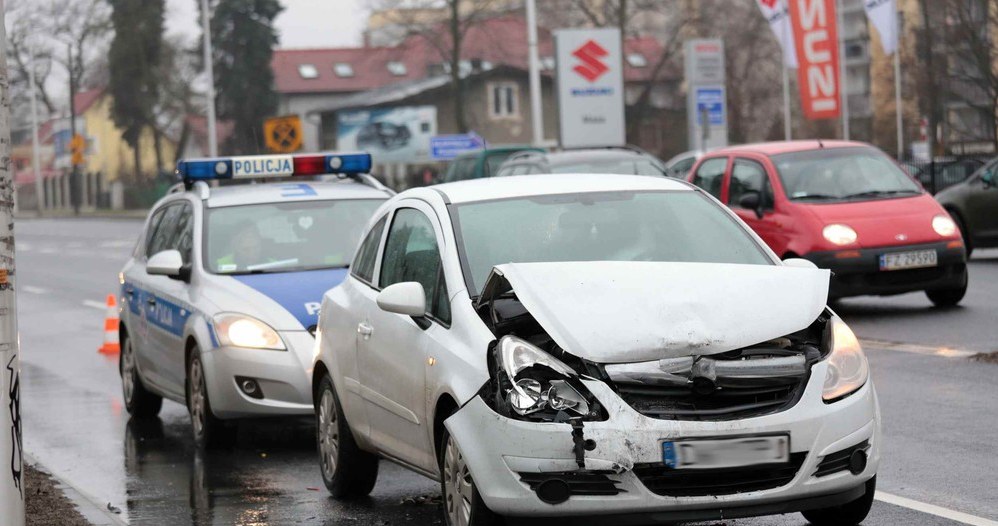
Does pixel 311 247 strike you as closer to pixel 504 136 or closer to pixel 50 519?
pixel 50 519

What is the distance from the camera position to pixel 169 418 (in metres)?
12.0

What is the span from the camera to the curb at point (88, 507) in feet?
24.5

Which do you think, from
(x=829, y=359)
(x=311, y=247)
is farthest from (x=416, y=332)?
(x=311, y=247)

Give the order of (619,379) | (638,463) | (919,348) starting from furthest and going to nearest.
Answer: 1. (919,348)
2. (619,379)
3. (638,463)

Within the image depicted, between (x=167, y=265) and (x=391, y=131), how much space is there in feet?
273

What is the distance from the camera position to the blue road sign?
40312mm

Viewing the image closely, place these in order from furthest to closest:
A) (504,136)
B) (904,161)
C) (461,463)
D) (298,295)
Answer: (504,136), (904,161), (298,295), (461,463)

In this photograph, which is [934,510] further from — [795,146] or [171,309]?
[795,146]

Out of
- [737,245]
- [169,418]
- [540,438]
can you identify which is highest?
[737,245]

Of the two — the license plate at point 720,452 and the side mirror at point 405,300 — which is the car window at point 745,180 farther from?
the license plate at point 720,452

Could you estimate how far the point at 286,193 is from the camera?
1138cm

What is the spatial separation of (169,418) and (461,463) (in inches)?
250

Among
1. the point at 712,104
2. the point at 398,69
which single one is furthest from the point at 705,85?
the point at 398,69

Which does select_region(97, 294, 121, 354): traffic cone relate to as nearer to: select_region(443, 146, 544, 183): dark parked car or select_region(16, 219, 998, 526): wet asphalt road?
select_region(16, 219, 998, 526): wet asphalt road
